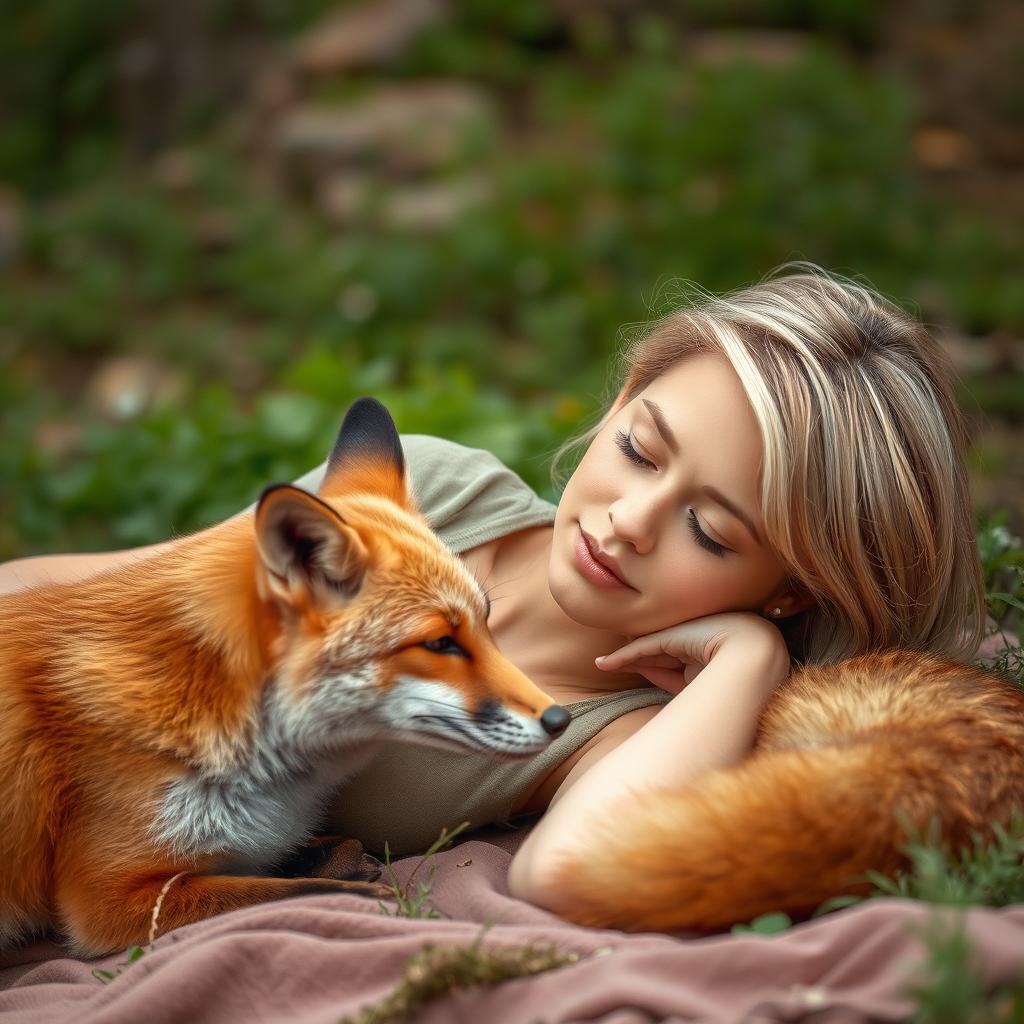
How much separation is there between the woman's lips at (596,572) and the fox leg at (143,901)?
81 centimetres

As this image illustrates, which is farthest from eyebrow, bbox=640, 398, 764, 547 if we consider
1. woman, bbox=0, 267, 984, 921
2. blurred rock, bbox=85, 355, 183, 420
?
blurred rock, bbox=85, 355, 183, 420

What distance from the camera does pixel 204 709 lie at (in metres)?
2.18

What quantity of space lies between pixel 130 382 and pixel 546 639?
15.6 feet

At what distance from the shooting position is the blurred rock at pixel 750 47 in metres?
7.40

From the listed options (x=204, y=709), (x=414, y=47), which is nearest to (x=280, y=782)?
(x=204, y=709)

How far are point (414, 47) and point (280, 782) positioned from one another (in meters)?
7.54

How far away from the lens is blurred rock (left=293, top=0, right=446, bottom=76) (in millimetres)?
8508

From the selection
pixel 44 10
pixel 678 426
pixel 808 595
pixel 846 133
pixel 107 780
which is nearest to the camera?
pixel 107 780

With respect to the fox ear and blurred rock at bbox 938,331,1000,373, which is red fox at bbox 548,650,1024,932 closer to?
the fox ear

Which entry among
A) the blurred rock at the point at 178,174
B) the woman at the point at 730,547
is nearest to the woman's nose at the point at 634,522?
the woman at the point at 730,547

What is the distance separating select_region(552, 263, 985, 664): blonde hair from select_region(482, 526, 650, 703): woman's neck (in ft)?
1.69

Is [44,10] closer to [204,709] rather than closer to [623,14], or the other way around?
[623,14]

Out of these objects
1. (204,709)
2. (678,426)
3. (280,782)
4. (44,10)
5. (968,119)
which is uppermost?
(44,10)

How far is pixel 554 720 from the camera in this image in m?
2.12
